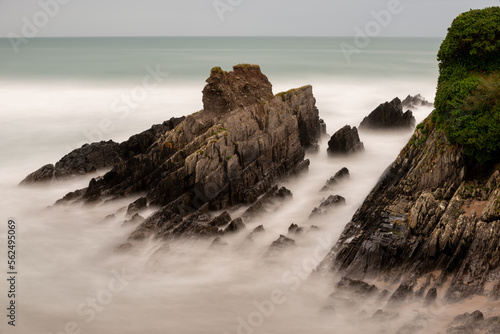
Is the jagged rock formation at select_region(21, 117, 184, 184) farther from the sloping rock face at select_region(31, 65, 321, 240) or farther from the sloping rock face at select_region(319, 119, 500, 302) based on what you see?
the sloping rock face at select_region(319, 119, 500, 302)

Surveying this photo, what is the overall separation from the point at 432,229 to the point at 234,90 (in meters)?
15.6

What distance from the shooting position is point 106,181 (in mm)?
Answer: 30844

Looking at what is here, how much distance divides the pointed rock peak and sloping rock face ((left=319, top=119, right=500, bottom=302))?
10.8m

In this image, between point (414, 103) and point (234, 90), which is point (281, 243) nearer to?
point (234, 90)

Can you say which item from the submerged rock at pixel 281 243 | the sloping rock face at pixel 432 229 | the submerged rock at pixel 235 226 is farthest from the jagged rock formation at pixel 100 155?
the sloping rock face at pixel 432 229

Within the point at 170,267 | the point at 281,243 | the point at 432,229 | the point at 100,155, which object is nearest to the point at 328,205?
the point at 281,243

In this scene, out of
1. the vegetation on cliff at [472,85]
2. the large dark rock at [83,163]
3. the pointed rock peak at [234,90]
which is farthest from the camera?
the large dark rock at [83,163]

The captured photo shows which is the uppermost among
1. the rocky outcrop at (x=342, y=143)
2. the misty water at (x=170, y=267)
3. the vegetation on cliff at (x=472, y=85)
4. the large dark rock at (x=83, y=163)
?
the vegetation on cliff at (x=472, y=85)

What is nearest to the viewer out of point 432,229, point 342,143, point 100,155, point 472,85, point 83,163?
point 432,229

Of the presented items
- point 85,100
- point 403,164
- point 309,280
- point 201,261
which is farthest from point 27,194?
point 85,100

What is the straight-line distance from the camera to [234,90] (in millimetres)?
32281

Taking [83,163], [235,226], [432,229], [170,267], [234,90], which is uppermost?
[234,90]

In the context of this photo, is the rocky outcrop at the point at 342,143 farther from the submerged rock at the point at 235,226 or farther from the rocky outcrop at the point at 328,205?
the submerged rock at the point at 235,226

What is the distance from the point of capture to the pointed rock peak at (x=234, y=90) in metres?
31.8
